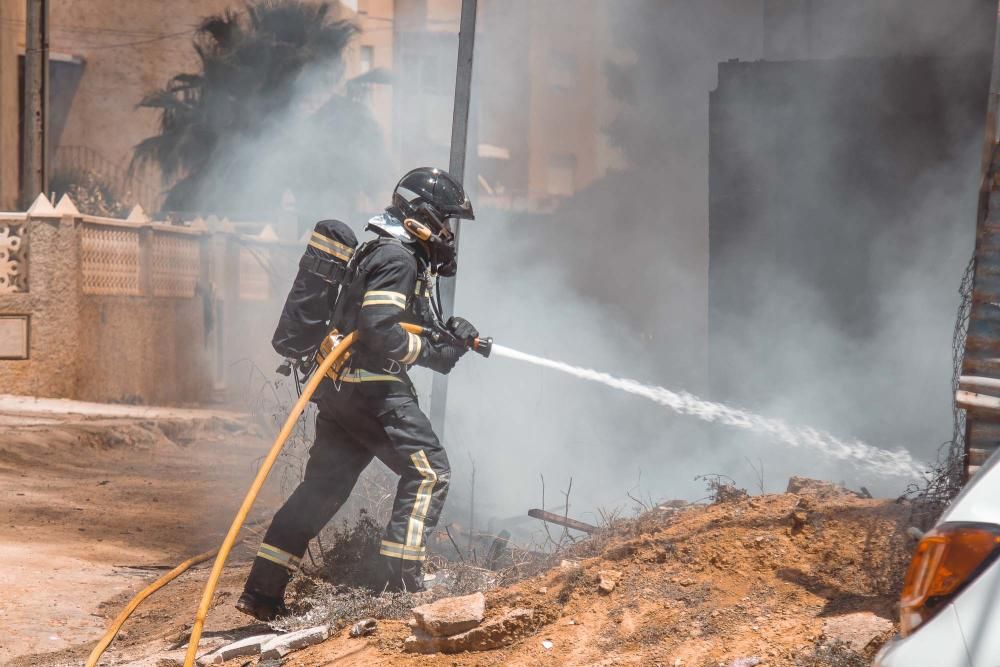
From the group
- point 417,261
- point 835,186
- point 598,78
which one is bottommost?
point 417,261

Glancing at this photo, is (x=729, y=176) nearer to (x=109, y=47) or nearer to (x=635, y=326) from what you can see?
(x=635, y=326)

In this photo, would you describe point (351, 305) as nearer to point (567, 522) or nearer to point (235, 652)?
point (235, 652)

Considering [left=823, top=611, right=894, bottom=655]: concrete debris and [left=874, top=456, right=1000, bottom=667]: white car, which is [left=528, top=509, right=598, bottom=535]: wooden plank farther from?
[left=874, top=456, right=1000, bottom=667]: white car

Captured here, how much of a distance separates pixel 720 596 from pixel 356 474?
1.78 m

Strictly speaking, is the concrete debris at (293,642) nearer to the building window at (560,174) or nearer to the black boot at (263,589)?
the black boot at (263,589)

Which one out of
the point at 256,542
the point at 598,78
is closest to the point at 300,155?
the point at 598,78

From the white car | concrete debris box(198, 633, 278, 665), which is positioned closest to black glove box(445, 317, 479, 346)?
concrete debris box(198, 633, 278, 665)

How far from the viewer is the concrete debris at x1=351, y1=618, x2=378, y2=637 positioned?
399 centimetres

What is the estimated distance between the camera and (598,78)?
58.5 feet

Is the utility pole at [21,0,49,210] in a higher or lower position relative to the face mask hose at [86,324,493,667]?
higher

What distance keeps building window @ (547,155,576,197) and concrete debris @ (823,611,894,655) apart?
2342cm

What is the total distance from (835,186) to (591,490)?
316 centimetres

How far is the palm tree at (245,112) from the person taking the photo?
26.1 meters

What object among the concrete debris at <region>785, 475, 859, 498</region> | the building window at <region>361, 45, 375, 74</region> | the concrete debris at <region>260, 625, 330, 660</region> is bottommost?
the concrete debris at <region>260, 625, 330, 660</region>
